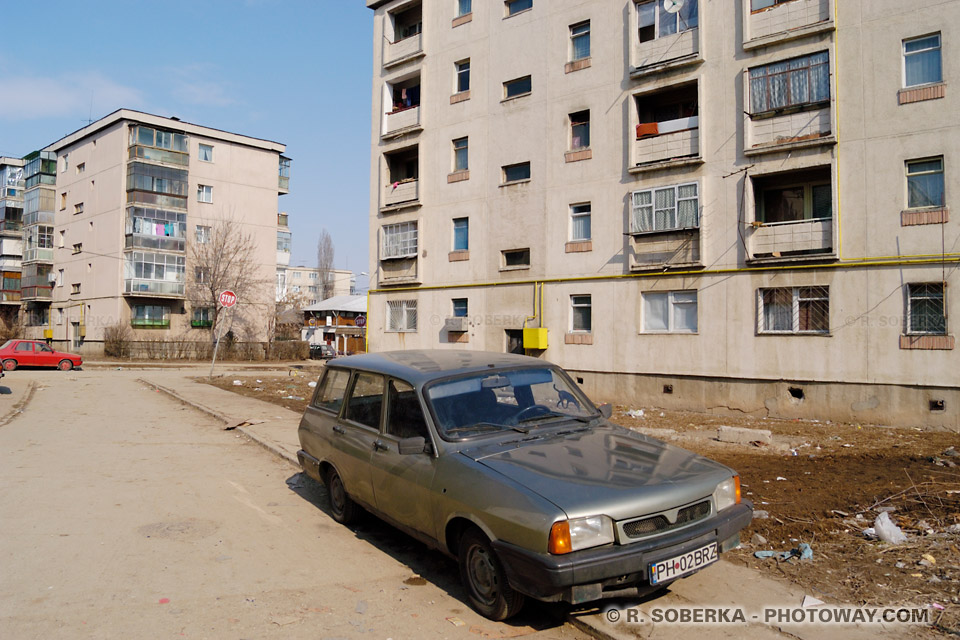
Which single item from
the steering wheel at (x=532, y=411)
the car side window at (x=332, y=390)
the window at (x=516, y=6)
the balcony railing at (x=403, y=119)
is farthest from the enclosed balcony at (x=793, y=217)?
the balcony railing at (x=403, y=119)

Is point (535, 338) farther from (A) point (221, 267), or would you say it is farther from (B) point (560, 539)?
(A) point (221, 267)

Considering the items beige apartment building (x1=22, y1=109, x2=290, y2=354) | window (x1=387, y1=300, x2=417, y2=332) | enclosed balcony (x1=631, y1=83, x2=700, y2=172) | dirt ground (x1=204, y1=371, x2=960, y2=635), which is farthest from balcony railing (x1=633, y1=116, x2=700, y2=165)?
beige apartment building (x1=22, y1=109, x2=290, y2=354)

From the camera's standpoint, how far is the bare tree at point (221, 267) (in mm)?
46594

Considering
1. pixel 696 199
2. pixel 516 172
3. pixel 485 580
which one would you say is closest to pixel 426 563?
pixel 485 580

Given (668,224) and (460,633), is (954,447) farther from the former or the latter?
(460,633)

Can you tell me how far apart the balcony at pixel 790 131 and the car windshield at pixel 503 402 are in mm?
12864

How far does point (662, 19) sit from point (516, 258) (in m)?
8.30

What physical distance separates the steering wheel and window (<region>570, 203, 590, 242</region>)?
14801 mm

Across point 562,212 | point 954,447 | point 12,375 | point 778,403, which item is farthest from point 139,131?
point 954,447

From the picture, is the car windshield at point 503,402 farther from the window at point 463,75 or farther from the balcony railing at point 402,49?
the balcony railing at point 402,49

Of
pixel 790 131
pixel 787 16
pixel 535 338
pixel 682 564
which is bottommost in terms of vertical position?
pixel 682 564

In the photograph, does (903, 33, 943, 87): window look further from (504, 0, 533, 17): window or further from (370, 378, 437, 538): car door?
(370, 378, 437, 538): car door

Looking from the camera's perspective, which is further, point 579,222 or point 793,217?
point 579,222

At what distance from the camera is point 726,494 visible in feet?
13.7
